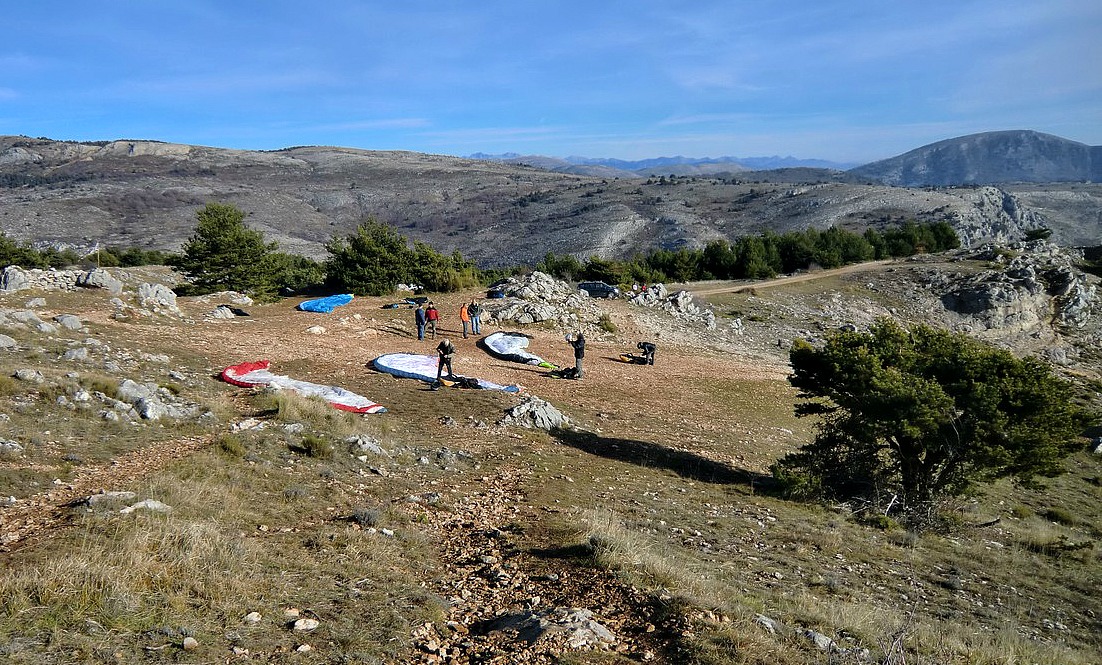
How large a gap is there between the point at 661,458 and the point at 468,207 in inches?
5730

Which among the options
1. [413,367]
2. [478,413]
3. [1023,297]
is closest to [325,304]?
[413,367]

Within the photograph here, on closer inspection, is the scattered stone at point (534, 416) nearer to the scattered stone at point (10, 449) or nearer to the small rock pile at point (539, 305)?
the scattered stone at point (10, 449)

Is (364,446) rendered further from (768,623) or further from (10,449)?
(768,623)

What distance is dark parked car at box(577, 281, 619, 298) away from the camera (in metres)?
Answer: 35.2

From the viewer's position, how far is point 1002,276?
1769 inches

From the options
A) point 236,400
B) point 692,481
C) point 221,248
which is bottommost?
point 692,481

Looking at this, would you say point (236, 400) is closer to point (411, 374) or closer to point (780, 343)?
point (411, 374)

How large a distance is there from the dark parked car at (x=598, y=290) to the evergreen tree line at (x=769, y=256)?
288 inches

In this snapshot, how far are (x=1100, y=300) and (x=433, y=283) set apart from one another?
4762 cm

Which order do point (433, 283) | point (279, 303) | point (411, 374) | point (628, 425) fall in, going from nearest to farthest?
1. point (628, 425)
2. point (411, 374)
3. point (279, 303)
4. point (433, 283)

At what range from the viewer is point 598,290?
36.1 meters

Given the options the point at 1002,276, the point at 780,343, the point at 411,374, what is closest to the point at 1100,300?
the point at 1002,276

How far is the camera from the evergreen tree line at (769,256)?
166 ft

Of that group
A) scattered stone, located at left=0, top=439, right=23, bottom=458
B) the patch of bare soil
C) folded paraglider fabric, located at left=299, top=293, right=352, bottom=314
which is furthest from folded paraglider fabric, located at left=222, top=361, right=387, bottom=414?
folded paraglider fabric, located at left=299, top=293, right=352, bottom=314
